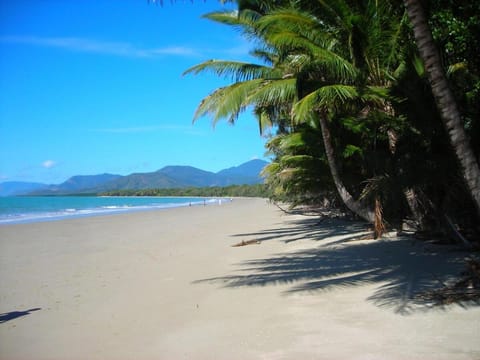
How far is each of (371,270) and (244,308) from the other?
2.65 metres

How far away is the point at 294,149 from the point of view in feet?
49.4

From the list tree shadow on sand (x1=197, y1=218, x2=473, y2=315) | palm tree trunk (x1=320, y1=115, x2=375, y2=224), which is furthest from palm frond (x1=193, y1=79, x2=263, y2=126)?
tree shadow on sand (x1=197, y1=218, x2=473, y2=315)

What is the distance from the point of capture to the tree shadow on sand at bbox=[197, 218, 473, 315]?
5.45 meters

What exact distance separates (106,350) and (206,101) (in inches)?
275

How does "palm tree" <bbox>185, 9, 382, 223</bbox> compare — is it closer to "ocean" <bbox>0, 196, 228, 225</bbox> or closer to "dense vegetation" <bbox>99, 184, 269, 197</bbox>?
"ocean" <bbox>0, 196, 228, 225</bbox>

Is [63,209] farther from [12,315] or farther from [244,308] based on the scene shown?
[244,308]

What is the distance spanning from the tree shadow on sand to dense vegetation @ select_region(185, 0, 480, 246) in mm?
820

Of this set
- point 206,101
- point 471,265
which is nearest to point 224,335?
point 471,265

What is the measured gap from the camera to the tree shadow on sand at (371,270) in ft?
17.9

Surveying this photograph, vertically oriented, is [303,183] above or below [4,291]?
above

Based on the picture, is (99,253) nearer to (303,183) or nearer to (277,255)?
(277,255)

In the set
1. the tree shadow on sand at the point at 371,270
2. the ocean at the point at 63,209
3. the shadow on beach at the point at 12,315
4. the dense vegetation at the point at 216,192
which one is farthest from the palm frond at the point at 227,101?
the dense vegetation at the point at 216,192

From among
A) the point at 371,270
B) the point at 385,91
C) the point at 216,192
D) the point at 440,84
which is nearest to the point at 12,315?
the point at 371,270

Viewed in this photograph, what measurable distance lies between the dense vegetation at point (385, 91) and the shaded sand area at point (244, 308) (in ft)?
3.98
